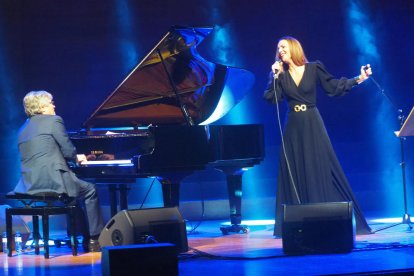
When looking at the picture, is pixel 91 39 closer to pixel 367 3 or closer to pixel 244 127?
pixel 244 127

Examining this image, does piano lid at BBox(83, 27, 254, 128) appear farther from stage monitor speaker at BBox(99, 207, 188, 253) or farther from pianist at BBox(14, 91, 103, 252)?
stage monitor speaker at BBox(99, 207, 188, 253)

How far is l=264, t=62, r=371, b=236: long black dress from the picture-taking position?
21.1 feet

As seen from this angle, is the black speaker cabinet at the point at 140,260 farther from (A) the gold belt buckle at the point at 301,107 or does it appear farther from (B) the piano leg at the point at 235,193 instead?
(B) the piano leg at the point at 235,193

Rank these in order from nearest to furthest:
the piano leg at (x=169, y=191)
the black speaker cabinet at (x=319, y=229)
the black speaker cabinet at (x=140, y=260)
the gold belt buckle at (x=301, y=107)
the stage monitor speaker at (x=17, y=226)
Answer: the black speaker cabinet at (x=140, y=260), the black speaker cabinet at (x=319, y=229), the piano leg at (x=169, y=191), the gold belt buckle at (x=301, y=107), the stage monitor speaker at (x=17, y=226)

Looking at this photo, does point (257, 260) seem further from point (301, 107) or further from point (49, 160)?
point (49, 160)

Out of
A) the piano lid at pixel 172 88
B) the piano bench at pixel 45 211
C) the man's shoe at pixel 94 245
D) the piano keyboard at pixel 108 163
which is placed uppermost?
the piano lid at pixel 172 88

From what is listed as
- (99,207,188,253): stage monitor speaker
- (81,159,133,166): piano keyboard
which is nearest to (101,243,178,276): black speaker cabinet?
(99,207,188,253): stage monitor speaker

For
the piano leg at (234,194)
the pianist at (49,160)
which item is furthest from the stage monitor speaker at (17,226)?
the piano leg at (234,194)

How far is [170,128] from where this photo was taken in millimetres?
6207

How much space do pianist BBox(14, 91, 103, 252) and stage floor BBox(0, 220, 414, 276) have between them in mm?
440

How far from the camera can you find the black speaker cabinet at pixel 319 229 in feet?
17.8

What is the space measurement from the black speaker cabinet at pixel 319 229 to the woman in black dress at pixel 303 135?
931 mm

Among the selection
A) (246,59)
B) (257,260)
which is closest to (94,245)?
(257,260)

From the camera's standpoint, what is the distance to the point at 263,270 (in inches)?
189
